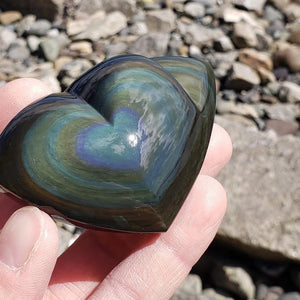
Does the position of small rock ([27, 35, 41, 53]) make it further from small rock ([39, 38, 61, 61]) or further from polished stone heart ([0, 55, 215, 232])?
polished stone heart ([0, 55, 215, 232])

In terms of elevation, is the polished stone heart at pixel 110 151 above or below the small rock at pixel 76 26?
above

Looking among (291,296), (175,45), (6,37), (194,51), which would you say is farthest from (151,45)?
(291,296)

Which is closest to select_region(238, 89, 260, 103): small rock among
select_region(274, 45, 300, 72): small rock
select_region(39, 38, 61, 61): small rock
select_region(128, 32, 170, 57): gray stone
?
select_region(274, 45, 300, 72): small rock

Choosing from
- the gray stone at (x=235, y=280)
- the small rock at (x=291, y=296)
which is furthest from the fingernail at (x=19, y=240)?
the small rock at (x=291, y=296)

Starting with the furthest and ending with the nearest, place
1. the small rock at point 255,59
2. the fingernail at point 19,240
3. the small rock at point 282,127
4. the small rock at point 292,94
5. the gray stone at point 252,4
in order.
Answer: the gray stone at point 252,4 → the small rock at point 255,59 → the small rock at point 292,94 → the small rock at point 282,127 → the fingernail at point 19,240

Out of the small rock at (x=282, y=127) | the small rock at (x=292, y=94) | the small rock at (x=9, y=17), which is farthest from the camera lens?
the small rock at (x=9, y=17)

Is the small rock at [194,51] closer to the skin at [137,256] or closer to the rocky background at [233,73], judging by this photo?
the rocky background at [233,73]
